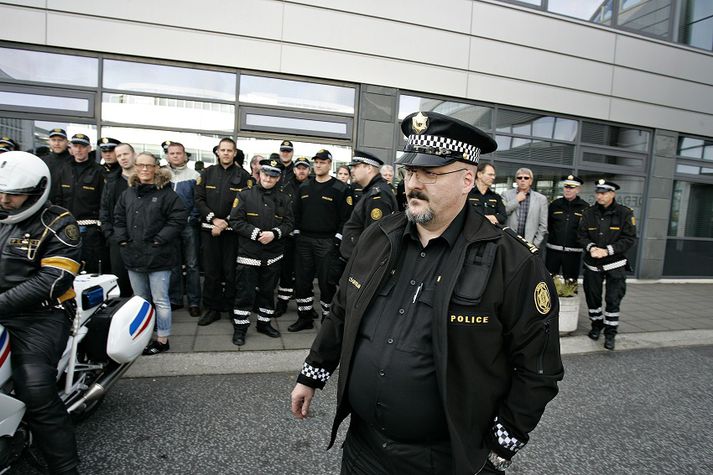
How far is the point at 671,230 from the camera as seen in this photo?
11.1m

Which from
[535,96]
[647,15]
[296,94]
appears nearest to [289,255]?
[296,94]

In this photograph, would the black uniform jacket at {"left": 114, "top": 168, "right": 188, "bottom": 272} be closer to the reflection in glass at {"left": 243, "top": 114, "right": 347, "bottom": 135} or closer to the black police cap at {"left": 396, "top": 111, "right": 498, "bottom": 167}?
the reflection in glass at {"left": 243, "top": 114, "right": 347, "bottom": 135}

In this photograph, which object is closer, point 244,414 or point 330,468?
point 330,468

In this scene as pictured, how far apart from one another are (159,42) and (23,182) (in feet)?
18.2

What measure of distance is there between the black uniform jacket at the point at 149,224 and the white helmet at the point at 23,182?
190 cm

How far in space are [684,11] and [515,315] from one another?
1285cm

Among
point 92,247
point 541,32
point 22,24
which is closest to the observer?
point 92,247

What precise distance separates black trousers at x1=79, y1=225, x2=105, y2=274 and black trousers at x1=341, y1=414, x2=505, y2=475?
5.07 meters

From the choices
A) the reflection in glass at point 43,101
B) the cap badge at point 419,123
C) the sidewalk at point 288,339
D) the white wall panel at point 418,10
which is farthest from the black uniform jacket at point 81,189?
the cap badge at point 419,123

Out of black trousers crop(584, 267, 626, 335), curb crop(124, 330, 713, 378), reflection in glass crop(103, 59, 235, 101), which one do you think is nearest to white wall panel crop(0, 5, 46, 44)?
reflection in glass crop(103, 59, 235, 101)

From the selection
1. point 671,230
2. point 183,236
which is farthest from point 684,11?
point 183,236

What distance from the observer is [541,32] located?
928 centimetres

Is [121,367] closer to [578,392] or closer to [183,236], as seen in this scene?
[183,236]

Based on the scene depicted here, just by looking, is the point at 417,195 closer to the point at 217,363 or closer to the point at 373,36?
the point at 217,363
